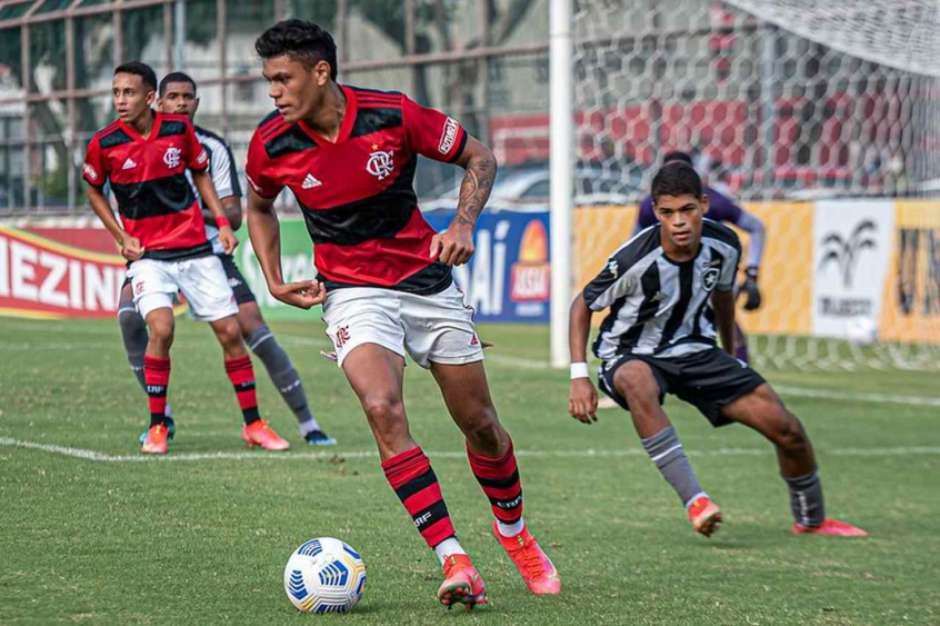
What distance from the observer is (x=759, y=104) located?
1991 cm

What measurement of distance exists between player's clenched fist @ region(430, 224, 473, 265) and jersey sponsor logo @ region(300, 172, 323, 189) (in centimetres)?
51

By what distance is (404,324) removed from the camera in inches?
231

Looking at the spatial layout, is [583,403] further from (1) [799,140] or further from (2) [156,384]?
(1) [799,140]

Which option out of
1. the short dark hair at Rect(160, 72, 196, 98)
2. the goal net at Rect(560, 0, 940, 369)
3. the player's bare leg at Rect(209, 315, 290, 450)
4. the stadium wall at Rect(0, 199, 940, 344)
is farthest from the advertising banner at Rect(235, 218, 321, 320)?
the player's bare leg at Rect(209, 315, 290, 450)

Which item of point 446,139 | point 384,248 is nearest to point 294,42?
point 446,139

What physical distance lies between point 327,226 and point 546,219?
13065mm

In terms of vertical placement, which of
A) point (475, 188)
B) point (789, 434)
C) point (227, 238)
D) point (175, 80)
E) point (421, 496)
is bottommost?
point (789, 434)

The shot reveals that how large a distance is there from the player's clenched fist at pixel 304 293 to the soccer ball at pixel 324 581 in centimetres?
87

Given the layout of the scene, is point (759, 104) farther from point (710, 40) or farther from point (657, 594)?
point (657, 594)

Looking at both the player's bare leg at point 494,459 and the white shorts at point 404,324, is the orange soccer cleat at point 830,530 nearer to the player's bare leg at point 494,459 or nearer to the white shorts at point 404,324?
the player's bare leg at point 494,459

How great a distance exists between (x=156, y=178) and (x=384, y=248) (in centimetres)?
349

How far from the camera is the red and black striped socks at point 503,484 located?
602 centimetres

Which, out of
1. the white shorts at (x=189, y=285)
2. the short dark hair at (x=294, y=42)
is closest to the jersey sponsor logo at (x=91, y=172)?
the white shorts at (x=189, y=285)

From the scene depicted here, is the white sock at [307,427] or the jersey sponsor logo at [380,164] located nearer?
the jersey sponsor logo at [380,164]
